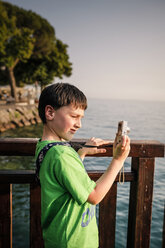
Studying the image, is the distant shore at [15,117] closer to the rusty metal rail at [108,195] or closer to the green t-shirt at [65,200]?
the rusty metal rail at [108,195]

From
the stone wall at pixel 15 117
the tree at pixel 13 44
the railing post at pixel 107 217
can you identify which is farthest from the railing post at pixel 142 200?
the tree at pixel 13 44

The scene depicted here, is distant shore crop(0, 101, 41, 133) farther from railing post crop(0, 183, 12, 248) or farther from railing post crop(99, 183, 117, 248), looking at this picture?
railing post crop(99, 183, 117, 248)

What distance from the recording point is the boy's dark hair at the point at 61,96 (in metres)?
1.34

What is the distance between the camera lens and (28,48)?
930 inches

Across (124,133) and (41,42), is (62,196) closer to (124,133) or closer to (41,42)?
(124,133)

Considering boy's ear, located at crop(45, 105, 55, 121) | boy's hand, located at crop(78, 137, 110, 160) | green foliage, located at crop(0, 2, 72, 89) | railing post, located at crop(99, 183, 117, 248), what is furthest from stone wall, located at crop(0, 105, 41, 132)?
boy's ear, located at crop(45, 105, 55, 121)

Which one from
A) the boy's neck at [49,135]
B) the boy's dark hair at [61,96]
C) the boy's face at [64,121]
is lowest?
the boy's neck at [49,135]

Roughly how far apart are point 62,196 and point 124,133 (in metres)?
0.51

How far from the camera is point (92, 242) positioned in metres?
1.37

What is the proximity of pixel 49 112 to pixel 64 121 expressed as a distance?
0.11m

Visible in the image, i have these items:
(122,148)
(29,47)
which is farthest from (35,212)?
(29,47)

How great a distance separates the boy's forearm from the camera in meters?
1.21

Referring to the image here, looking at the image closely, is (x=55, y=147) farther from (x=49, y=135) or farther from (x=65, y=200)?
(x=65, y=200)

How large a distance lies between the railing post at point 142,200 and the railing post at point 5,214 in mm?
989
